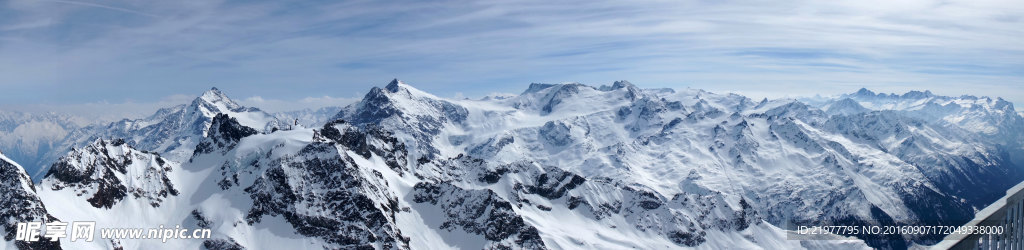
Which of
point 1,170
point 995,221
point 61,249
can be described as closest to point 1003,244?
point 995,221

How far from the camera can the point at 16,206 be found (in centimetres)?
17625

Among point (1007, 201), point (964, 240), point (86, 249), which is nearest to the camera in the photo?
point (964, 240)

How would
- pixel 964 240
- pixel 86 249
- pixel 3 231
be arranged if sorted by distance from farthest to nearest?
pixel 86 249, pixel 3 231, pixel 964 240

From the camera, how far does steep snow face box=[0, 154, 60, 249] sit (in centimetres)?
17375

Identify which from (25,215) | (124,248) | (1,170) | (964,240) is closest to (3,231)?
(25,215)

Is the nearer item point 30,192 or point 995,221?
point 995,221

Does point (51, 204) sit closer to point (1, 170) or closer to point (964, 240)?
point (1, 170)

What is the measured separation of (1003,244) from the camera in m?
15.9

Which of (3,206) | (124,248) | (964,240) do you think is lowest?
(124,248)

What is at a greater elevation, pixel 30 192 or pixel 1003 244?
pixel 1003 244

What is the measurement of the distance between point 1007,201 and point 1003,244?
5.81ft

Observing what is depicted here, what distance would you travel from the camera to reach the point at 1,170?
180625 millimetres

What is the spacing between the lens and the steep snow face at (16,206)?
173750 millimetres

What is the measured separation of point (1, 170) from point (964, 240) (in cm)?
23148
